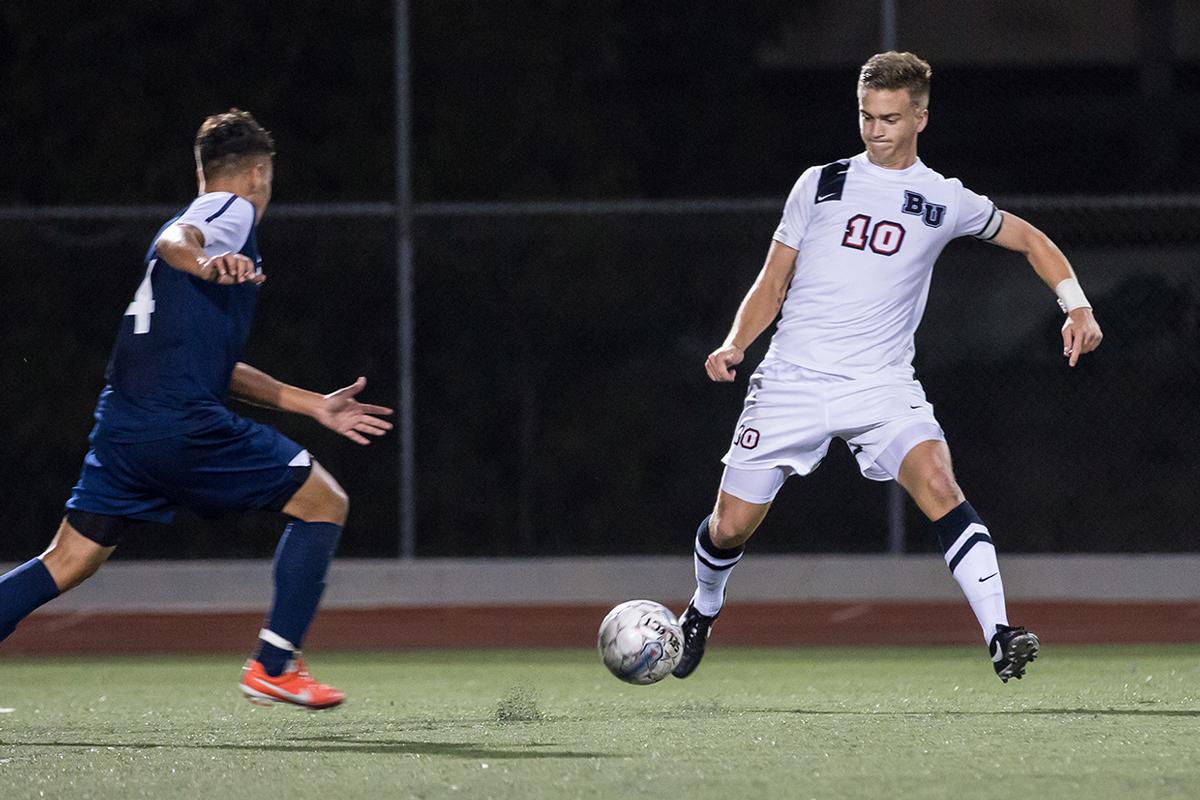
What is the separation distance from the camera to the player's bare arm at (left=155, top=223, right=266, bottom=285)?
543cm

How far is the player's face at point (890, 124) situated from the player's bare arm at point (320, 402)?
5.85ft

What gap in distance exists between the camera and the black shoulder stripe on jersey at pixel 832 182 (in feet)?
20.8

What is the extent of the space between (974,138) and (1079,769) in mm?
16809

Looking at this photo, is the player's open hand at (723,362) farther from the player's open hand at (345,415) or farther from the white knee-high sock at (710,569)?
the player's open hand at (345,415)

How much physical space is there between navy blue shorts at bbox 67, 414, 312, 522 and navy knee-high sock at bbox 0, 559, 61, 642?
0.22 meters

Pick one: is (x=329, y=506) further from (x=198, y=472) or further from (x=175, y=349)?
(x=175, y=349)

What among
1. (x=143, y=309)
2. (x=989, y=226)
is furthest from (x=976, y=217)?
(x=143, y=309)

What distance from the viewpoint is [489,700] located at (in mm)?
6918

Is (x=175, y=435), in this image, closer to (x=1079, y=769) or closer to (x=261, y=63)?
(x=1079, y=769)

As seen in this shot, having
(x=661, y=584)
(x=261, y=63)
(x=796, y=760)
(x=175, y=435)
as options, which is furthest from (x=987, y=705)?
(x=261, y=63)

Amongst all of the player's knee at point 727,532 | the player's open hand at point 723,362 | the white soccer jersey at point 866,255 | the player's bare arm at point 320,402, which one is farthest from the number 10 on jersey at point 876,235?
the player's bare arm at point 320,402

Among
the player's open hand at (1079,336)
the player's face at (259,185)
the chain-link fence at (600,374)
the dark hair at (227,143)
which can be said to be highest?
the dark hair at (227,143)

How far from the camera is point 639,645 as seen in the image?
6203 mm

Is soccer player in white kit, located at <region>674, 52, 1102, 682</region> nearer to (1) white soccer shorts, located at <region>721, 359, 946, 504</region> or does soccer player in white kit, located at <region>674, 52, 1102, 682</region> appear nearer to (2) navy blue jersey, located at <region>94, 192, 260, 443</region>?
(1) white soccer shorts, located at <region>721, 359, 946, 504</region>
